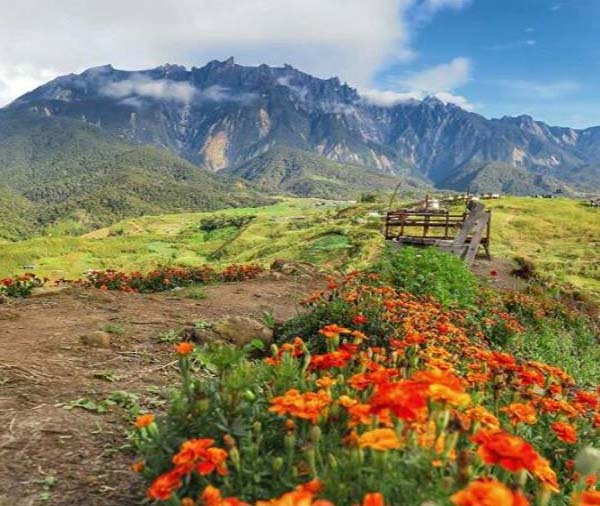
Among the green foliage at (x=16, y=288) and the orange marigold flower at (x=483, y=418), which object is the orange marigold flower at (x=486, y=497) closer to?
the orange marigold flower at (x=483, y=418)

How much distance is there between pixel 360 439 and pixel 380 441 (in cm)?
9

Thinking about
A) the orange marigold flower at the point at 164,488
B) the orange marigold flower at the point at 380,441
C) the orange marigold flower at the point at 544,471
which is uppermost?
the orange marigold flower at the point at 380,441

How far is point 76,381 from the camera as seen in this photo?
19.7 feet

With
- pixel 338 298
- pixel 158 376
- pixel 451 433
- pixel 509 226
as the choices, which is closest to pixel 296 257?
pixel 338 298

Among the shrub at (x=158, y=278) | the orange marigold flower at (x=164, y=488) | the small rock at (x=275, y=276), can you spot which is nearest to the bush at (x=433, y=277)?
the small rock at (x=275, y=276)

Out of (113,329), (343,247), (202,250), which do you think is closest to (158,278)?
(113,329)

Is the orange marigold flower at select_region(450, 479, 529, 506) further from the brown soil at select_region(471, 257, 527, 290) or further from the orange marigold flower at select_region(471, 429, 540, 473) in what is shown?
the brown soil at select_region(471, 257, 527, 290)

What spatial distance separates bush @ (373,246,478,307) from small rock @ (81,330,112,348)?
5785 millimetres

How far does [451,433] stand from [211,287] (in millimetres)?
11312

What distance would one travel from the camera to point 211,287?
13.7m

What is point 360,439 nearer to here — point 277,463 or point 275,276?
point 277,463

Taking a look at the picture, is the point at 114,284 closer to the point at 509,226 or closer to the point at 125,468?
the point at 125,468

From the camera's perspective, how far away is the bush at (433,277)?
36.1 ft

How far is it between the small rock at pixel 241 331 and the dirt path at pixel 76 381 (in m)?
0.80
